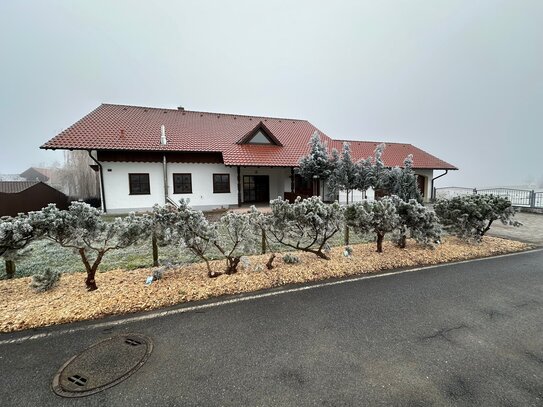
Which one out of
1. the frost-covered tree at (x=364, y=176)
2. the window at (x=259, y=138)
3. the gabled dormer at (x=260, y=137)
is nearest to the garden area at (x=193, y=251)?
the frost-covered tree at (x=364, y=176)

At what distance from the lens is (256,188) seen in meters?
17.4

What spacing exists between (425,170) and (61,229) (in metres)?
22.7

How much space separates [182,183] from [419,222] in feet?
39.8

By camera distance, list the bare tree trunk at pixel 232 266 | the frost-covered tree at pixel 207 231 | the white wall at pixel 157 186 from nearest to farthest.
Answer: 1. the frost-covered tree at pixel 207 231
2. the bare tree trunk at pixel 232 266
3. the white wall at pixel 157 186

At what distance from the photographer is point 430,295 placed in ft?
14.4

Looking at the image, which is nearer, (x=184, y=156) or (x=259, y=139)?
(x=184, y=156)

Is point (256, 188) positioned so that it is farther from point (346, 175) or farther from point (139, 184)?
point (139, 184)

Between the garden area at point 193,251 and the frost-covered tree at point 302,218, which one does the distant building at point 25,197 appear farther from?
the frost-covered tree at point 302,218

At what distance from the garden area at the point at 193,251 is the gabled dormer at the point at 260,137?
9908 millimetres

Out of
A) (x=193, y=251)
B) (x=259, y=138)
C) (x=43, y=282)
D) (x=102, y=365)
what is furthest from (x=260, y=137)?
(x=102, y=365)

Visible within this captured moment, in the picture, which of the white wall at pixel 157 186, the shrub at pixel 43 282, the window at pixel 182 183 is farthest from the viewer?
the window at pixel 182 183

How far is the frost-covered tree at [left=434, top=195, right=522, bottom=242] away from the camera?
24.3 feet

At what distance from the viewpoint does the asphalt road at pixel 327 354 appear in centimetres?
233

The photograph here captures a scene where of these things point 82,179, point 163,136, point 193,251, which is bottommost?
point 193,251
